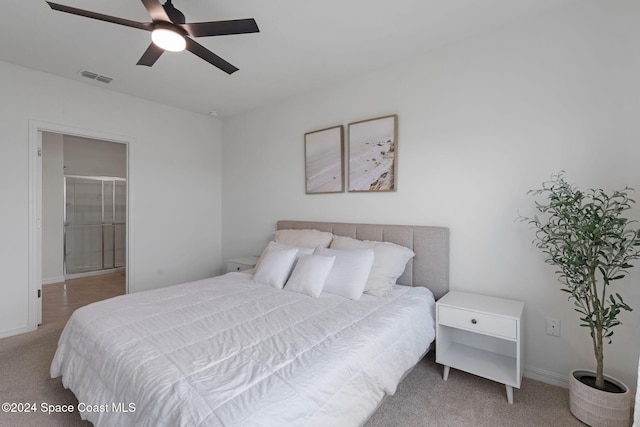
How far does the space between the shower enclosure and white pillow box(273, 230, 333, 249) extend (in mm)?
3711

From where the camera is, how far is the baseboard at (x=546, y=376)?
A: 210cm

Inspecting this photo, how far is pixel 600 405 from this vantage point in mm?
1687

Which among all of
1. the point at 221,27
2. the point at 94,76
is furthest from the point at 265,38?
the point at 94,76

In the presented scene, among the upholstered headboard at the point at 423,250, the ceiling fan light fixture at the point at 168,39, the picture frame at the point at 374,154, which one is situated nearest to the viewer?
the ceiling fan light fixture at the point at 168,39

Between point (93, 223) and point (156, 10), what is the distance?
5.70 metres

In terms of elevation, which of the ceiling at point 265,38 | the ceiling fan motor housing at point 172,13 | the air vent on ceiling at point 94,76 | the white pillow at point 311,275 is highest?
the air vent on ceiling at point 94,76

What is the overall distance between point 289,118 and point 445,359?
3102mm

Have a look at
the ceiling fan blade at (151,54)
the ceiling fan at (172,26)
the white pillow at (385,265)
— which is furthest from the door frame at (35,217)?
the white pillow at (385,265)

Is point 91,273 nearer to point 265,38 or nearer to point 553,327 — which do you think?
point 265,38

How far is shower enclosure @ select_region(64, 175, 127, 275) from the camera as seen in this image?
548 cm

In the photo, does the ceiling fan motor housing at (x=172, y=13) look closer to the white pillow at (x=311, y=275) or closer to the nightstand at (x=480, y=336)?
the white pillow at (x=311, y=275)

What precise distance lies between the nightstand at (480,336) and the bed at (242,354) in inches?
6.3

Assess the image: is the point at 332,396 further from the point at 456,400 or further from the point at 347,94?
the point at 347,94

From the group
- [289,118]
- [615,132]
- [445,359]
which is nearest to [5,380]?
[445,359]
